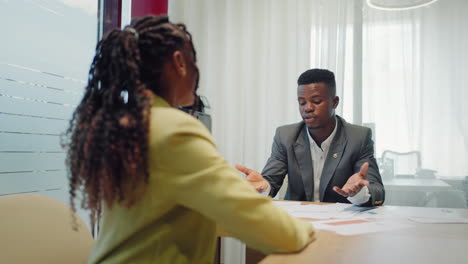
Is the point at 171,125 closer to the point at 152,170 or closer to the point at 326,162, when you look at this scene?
the point at 152,170

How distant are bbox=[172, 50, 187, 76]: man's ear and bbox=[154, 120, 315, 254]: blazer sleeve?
0.65 ft

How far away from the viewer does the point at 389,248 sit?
1.02 metres

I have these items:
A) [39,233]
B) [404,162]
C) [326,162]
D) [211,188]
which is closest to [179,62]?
[211,188]

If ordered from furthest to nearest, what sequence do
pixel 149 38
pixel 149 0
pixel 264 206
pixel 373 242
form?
pixel 149 0
pixel 373 242
pixel 149 38
pixel 264 206

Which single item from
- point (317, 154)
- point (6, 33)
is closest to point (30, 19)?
point (6, 33)

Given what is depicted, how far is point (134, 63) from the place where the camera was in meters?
0.84

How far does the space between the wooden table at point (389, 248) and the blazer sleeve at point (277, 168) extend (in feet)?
4.12

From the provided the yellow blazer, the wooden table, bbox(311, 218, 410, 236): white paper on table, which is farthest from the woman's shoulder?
bbox(311, 218, 410, 236): white paper on table

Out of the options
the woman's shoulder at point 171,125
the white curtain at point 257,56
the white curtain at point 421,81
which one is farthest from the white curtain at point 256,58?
the woman's shoulder at point 171,125

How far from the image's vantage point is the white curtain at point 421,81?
322cm

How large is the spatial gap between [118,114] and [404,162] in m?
3.10

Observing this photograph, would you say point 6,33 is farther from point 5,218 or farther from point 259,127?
point 259,127

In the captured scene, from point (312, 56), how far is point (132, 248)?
3.10 meters

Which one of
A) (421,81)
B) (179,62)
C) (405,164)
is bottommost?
(405,164)
